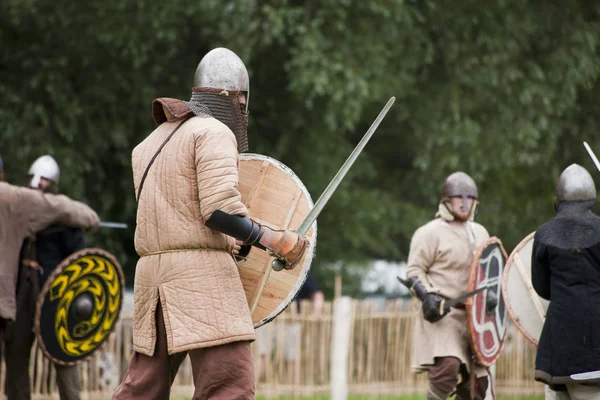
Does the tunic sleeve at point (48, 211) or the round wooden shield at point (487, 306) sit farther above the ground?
the tunic sleeve at point (48, 211)

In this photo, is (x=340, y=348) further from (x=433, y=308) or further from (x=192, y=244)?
(x=192, y=244)

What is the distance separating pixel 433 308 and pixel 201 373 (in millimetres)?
3214

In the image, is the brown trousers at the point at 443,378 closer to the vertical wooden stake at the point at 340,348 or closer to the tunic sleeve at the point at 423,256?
the tunic sleeve at the point at 423,256

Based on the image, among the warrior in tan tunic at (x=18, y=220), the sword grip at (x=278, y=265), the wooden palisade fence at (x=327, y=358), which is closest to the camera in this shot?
the sword grip at (x=278, y=265)

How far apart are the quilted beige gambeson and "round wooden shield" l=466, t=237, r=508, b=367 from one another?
3.23 meters

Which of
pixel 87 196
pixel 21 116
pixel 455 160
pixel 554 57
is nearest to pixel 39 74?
pixel 21 116

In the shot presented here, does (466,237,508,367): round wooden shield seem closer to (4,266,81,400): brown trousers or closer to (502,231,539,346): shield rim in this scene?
(502,231,539,346): shield rim

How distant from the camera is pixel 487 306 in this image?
298 inches

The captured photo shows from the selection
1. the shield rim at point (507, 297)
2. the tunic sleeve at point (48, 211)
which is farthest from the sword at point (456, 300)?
the tunic sleeve at point (48, 211)

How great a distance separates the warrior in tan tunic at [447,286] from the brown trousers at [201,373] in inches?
124

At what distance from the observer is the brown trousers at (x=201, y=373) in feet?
14.3

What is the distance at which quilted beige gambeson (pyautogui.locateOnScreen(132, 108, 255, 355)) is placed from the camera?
4.36 metres

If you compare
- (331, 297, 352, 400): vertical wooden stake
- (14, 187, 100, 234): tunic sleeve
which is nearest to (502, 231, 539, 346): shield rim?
(14, 187, 100, 234): tunic sleeve

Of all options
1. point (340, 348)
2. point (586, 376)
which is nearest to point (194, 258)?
point (586, 376)
